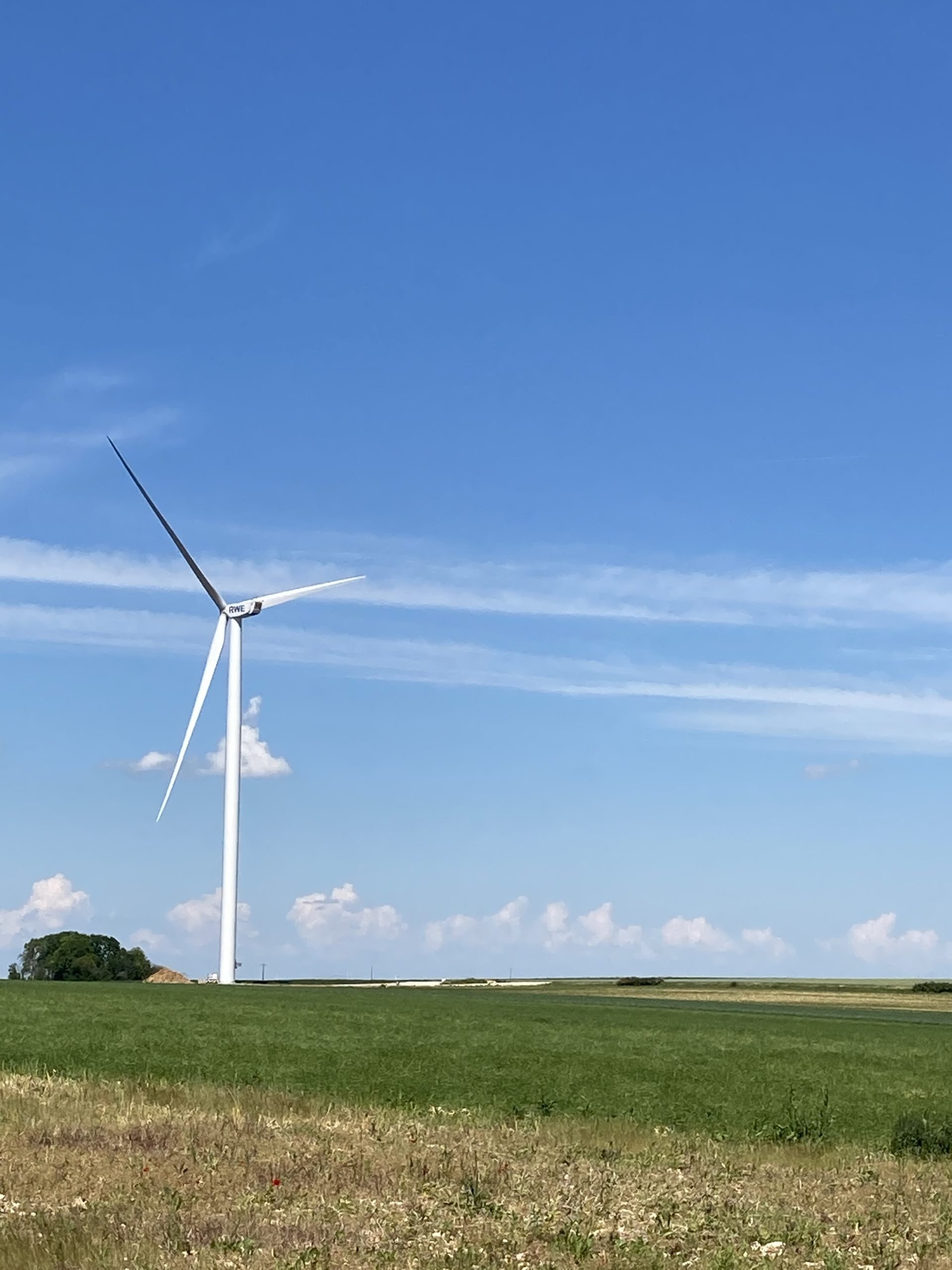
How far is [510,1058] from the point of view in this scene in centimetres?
3831

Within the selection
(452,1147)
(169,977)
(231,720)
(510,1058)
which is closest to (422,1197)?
(452,1147)

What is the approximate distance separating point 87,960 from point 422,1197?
138m

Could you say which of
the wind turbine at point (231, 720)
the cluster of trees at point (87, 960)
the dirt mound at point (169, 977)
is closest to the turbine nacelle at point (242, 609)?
the wind turbine at point (231, 720)

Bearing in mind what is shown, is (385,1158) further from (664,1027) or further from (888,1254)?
(664,1027)

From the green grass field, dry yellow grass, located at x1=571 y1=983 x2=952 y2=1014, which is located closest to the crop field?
the green grass field

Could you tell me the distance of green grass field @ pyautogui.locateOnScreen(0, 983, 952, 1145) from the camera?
3100cm

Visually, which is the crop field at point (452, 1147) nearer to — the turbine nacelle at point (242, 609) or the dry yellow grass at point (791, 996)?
the turbine nacelle at point (242, 609)

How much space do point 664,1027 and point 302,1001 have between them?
17459 mm

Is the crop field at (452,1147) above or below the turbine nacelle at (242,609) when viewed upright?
below

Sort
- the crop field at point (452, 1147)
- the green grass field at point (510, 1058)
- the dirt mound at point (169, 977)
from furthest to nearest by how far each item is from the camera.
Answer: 1. the dirt mound at point (169, 977)
2. the green grass field at point (510, 1058)
3. the crop field at point (452, 1147)

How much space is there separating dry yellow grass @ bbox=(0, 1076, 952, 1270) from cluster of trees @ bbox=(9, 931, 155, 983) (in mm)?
129116

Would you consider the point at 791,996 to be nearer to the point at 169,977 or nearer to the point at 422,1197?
the point at 169,977

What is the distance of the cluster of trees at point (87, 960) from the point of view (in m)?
147

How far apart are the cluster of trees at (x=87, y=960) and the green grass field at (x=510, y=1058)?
91026 millimetres
